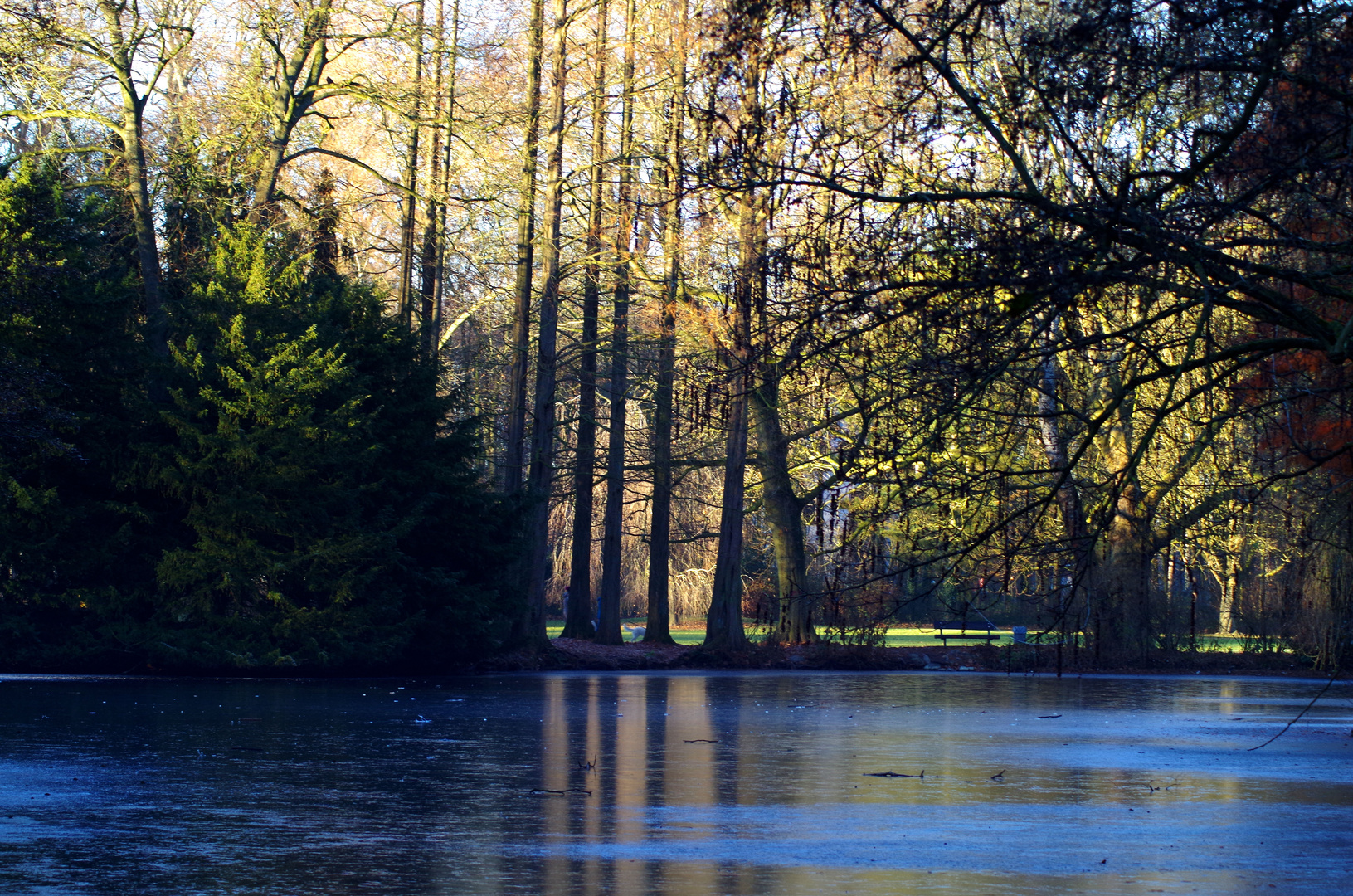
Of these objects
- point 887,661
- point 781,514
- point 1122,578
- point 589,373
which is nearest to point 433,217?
point 589,373

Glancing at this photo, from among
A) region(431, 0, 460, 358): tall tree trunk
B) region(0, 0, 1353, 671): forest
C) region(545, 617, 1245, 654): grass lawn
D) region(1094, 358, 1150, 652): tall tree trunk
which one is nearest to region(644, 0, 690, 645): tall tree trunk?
region(0, 0, 1353, 671): forest

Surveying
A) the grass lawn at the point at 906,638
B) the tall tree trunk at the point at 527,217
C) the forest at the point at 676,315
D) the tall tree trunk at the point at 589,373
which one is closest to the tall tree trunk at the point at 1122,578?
the forest at the point at 676,315

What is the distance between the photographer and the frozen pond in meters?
7.77

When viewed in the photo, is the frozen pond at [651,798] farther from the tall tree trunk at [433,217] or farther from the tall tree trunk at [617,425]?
the tall tree trunk at [617,425]

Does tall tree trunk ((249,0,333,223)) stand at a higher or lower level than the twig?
higher

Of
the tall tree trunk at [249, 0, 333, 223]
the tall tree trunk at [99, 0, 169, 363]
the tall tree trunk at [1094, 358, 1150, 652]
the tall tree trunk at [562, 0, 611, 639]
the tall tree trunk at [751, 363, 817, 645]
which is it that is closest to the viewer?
the tall tree trunk at [99, 0, 169, 363]

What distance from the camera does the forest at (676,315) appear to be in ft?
26.7

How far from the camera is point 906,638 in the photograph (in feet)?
176

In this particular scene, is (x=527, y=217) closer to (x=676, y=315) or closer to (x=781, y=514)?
(x=676, y=315)

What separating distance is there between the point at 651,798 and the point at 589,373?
2586 cm

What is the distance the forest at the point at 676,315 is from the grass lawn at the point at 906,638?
8.93 feet

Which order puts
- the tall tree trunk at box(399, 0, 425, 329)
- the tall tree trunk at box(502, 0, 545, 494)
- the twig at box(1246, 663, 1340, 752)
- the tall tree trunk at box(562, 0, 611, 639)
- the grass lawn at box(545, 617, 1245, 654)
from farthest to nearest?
the grass lawn at box(545, 617, 1245, 654), the tall tree trunk at box(562, 0, 611, 639), the tall tree trunk at box(502, 0, 545, 494), the tall tree trunk at box(399, 0, 425, 329), the twig at box(1246, 663, 1340, 752)

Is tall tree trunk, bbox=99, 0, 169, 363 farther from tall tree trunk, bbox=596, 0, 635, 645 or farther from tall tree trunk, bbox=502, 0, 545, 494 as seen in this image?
tall tree trunk, bbox=596, 0, 635, 645

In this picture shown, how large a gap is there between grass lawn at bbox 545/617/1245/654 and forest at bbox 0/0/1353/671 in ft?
8.93
